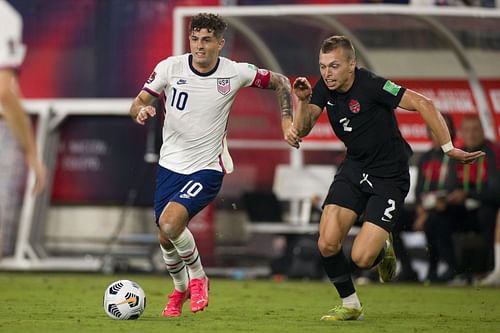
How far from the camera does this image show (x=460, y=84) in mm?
17094

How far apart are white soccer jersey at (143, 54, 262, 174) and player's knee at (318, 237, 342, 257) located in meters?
1.01

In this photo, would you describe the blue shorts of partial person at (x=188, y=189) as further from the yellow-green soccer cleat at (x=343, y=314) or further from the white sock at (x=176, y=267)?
the yellow-green soccer cleat at (x=343, y=314)

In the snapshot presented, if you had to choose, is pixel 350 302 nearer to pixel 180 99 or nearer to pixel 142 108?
pixel 180 99

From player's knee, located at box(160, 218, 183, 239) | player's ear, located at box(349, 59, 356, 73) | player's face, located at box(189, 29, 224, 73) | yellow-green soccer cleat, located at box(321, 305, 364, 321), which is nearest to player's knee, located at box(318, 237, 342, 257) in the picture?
yellow-green soccer cleat, located at box(321, 305, 364, 321)

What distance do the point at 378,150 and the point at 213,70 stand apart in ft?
4.82

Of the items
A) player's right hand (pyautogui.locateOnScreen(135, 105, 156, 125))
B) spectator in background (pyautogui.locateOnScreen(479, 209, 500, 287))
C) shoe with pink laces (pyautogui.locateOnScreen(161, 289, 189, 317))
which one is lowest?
spectator in background (pyautogui.locateOnScreen(479, 209, 500, 287))

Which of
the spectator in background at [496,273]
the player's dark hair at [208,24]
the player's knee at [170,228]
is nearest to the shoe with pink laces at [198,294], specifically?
the player's knee at [170,228]

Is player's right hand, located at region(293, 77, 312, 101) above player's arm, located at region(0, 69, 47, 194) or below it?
above

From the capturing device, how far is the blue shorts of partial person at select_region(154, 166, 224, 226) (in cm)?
1016

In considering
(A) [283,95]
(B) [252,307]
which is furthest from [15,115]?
(A) [283,95]

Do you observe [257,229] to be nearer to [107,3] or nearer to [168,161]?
[107,3]

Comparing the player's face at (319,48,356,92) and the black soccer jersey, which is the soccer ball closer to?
the black soccer jersey

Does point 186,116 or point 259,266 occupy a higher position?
point 186,116

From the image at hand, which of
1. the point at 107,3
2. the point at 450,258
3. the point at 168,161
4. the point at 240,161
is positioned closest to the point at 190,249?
the point at 168,161
